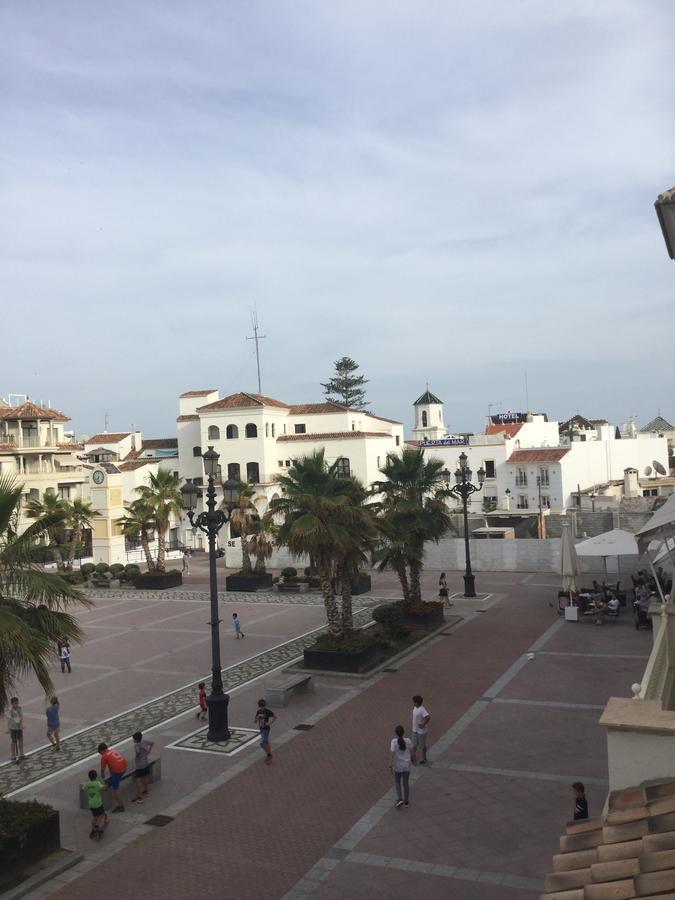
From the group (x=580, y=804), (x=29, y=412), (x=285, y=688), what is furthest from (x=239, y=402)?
(x=580, y=804)

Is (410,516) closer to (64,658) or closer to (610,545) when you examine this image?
(610,545)

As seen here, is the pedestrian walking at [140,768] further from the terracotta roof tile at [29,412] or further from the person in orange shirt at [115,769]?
the terracotta roof tile at [29,412]

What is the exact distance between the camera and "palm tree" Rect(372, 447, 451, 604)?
81.4 ft

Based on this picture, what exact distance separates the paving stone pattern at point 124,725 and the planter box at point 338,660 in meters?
1.45

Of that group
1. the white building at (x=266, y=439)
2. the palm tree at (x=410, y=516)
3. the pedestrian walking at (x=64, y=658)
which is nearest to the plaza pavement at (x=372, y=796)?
the pedestrian walking at (x=64, y=658)

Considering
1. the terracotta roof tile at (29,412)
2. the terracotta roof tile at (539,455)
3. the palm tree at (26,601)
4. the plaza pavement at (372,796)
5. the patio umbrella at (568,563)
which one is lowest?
the plaza pavement at (372,796)

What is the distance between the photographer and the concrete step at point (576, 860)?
7.55 m

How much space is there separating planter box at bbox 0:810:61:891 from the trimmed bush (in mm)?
13467

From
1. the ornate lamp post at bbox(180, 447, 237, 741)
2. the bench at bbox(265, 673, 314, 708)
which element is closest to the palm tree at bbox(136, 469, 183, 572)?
the bench at bbox(265, 673, 314, 708)

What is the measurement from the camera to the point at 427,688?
61.6ft

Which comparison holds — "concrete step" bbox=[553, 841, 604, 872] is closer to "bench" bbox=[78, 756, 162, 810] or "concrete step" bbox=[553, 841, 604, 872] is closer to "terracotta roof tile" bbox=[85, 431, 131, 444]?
"bench" bbox=[78, 756, 162, 810]

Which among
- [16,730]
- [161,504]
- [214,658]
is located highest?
[161,504]

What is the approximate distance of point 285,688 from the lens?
1783 cm

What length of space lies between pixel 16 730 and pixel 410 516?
1377 cm
